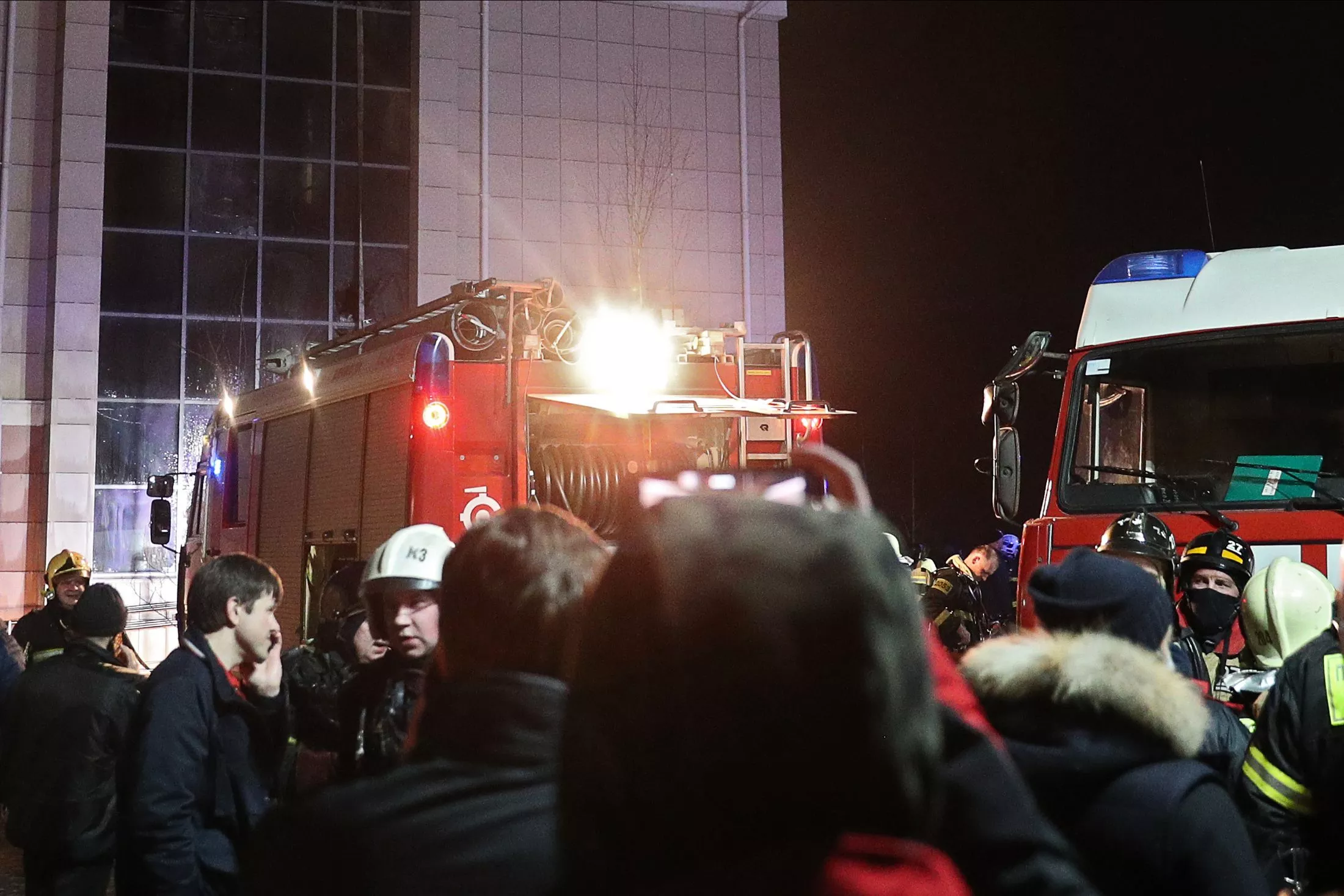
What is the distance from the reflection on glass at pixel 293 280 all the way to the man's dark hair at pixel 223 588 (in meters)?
17.3

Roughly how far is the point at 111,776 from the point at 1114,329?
5511mm

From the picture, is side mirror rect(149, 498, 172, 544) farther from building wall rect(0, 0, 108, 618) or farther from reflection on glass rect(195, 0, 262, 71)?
reflection on glass rect(195, 0, 262, 71)

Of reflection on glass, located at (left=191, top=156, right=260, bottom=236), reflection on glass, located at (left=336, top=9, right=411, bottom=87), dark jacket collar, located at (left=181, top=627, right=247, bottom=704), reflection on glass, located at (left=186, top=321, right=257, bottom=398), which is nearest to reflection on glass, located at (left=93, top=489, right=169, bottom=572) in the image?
reflection on glass, located at (left=186, top=321, right=257, bottom=398)

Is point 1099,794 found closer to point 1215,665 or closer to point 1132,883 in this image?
point 1132,883

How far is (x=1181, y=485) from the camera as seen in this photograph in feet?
22.7

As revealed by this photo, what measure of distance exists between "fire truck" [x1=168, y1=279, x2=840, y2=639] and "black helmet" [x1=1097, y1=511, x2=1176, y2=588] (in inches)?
90.7

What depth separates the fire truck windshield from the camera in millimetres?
6719

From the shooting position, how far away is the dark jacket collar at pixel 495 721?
1650 millimetres

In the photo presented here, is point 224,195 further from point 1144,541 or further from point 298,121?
point 1144,541

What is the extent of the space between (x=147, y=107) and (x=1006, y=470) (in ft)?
55.1

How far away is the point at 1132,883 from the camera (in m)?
2.35

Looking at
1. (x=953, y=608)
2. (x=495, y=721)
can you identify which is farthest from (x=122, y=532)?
(x=495, y=721)

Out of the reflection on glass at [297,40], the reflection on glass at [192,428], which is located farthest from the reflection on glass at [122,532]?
the reflection on glass at [297,40]

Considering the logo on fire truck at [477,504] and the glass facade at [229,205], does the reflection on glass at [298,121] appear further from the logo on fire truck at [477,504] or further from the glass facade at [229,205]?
the logo on fire truck at [477,504]
